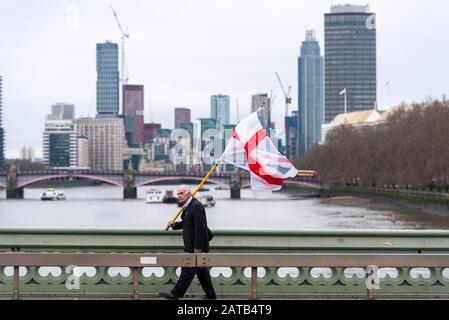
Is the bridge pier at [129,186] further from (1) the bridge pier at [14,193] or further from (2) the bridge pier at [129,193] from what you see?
(1) the bridge pier at [14,193]

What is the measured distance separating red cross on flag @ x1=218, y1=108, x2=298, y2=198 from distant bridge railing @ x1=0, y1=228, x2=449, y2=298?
0.68 meters

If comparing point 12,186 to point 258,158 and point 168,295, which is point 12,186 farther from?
point 168,295

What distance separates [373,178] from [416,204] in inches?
1002

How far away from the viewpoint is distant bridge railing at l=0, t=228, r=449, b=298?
11.2 meters

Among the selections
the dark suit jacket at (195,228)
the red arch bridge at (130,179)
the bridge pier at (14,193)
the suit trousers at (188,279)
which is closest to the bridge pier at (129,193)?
the red arch bridge at (130,179)

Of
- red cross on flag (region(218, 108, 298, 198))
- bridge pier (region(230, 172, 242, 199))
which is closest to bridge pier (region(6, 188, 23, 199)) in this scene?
bridge pier (region(230, 172, 242, 199))

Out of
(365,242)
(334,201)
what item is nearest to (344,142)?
(334,201)

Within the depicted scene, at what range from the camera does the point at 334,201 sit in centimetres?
11038

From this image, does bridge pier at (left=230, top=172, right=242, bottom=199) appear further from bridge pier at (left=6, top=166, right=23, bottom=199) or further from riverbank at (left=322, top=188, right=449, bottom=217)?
bridge pier at (left=6, top=166, right=23, bottom=199)

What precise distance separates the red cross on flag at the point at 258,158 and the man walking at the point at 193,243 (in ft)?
3.18

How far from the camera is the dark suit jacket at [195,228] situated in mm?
11453
